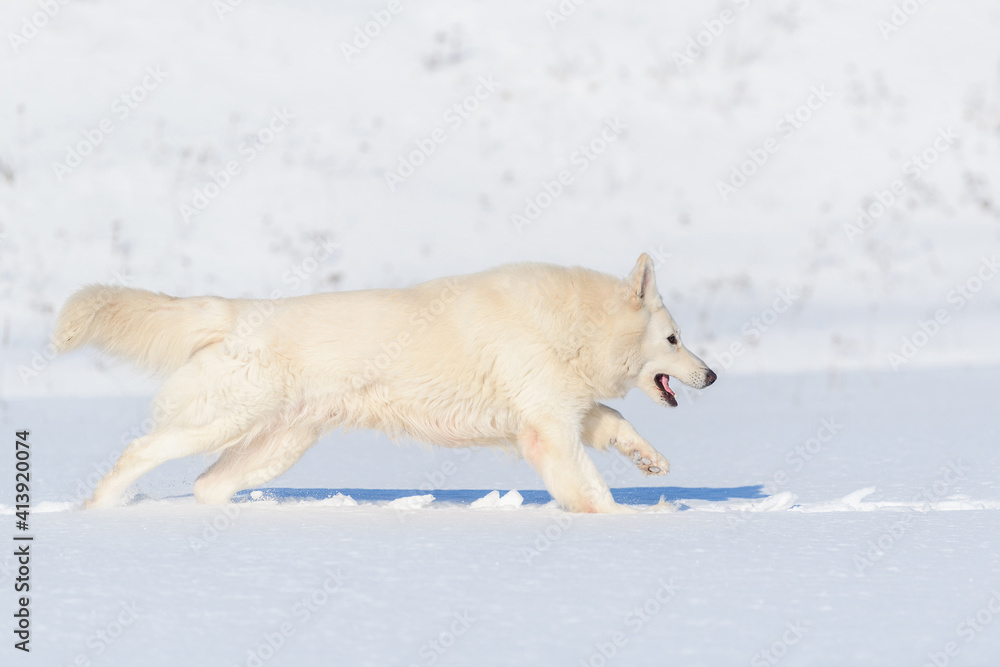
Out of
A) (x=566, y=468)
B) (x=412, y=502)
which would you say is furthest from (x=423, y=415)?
(x=566, y=468)

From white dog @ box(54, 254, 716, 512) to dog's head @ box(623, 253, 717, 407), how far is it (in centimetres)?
4

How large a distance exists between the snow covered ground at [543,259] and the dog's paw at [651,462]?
175 millimetres

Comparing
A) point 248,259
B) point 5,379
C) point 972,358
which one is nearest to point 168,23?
point 248,259

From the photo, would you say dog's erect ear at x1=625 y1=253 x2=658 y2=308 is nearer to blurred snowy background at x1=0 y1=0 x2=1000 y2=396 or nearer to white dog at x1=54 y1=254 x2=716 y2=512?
white dog at x1=54 y1=254 x2=716 y2=512

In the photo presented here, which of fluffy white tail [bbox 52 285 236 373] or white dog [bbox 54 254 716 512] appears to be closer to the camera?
white dog [bbox 54 254 716 512]

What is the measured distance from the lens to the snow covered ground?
10.1 ft

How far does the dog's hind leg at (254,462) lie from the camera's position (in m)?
5.41

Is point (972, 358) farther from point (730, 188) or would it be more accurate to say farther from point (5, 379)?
point (5, 379)

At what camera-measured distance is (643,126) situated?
1744 cm

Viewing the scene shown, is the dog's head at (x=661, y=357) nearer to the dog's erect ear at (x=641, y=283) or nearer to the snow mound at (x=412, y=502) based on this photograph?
the dog's erect ear at (x=641, y=283)

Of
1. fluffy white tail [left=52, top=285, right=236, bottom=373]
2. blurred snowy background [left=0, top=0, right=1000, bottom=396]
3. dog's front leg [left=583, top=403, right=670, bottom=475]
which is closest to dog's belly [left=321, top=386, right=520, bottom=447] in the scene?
dog's front leg [left=583, top=403, right=670, bottom=475]

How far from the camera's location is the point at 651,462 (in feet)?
17.3

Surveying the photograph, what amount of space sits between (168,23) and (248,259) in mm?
6698

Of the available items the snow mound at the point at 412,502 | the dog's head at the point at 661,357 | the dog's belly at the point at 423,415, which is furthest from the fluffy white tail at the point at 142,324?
the dog's head at the point at 661,357
